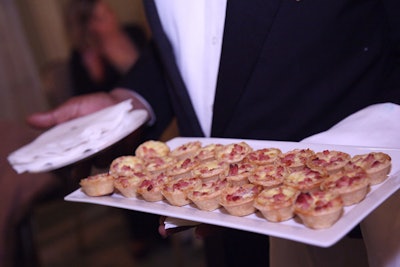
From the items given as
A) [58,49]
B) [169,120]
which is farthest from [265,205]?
[58,49]

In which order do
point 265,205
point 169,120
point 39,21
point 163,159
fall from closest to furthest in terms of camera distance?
point 265,205 → point 163,159 → point 169,120 → point 39,21

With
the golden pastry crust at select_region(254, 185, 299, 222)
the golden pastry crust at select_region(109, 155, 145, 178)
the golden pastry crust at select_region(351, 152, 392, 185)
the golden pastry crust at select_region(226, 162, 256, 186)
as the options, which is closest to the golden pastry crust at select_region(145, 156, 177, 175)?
the golden pastry crust at select_region(109, 155, 145, 178)

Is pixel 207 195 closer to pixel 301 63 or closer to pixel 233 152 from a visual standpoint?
pixel 233 152

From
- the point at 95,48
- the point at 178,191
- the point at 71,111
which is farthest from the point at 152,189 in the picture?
the point at 95,48

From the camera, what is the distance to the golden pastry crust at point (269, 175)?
0.85 m

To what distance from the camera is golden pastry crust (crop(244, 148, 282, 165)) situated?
93 centimetres

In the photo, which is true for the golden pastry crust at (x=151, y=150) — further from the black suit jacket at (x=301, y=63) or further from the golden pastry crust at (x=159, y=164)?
the black suit jacket at (x=301, y=63)

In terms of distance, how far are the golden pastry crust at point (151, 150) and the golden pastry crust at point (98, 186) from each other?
120 mm

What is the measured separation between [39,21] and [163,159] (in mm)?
3229

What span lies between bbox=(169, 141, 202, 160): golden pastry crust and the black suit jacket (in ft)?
0.41

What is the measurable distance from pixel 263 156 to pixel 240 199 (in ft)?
0.56

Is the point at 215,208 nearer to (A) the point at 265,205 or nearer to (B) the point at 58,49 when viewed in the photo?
(A) the point at 265,205

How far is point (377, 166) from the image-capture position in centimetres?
76

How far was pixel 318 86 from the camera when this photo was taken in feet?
3.78
